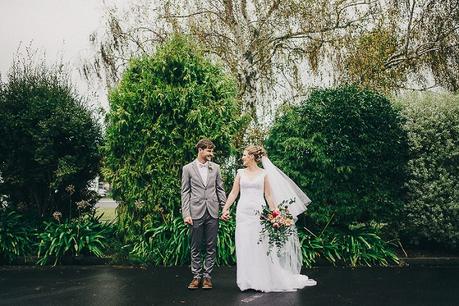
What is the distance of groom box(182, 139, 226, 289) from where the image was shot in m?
7.41

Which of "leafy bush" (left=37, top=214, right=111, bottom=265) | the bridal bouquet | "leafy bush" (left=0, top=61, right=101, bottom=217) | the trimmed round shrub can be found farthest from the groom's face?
"leafy bush" (left=0, top=61, right=101, bottom=217)

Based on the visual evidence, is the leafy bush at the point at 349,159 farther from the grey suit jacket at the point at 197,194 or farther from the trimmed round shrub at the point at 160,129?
the grey suit jacket at the point at 197,194

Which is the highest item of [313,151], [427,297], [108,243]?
[313,151]

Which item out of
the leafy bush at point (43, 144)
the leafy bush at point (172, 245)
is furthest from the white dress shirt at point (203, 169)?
the leafy bush at point (43, 144)

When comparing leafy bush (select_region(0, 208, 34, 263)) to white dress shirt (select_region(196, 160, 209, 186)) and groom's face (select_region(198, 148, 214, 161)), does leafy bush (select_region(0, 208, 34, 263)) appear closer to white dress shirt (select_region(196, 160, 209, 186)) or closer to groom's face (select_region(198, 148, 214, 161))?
white dress shirt (select_region(196, 160, 209, 186))

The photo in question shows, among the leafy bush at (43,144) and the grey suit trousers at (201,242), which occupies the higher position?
the leafy bush at (43,144)

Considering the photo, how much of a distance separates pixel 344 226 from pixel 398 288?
111 inches

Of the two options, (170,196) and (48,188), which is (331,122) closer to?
(170,196)

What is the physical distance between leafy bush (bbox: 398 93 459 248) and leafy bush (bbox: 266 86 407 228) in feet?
0.89

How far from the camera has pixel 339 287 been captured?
7.50 m

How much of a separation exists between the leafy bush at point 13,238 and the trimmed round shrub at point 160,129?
1995 millimetres

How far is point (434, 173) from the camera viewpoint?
9.88 metres

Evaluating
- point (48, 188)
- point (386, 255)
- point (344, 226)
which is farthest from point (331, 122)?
point (48, 188)

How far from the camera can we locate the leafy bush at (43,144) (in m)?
10.6
